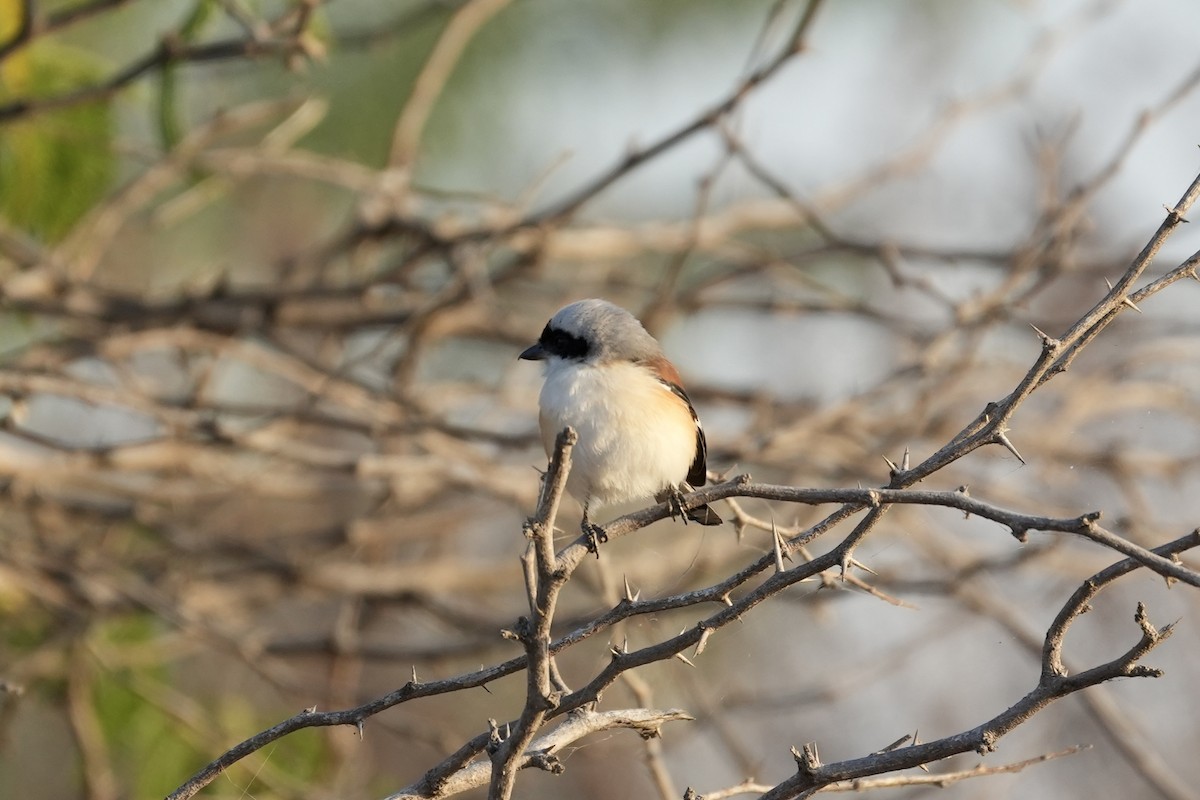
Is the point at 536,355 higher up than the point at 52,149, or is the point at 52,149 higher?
the point at 52,149

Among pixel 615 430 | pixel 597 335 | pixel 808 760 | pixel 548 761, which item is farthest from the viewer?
pixel 597 335

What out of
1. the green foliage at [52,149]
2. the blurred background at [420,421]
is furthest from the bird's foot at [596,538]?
the green foliage at [52,149]

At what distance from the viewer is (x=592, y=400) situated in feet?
11.4

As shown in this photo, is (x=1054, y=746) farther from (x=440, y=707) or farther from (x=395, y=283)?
(x=440, y=707)

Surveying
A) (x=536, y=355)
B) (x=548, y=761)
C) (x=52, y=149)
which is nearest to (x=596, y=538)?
(x=548, y=761)

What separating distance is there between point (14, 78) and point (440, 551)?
3.28m

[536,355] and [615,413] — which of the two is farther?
[536,355]

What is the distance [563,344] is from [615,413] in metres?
0.44

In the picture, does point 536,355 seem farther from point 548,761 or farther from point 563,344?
point 548,761

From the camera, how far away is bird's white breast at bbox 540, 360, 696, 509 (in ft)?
11.3

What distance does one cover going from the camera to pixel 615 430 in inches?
136

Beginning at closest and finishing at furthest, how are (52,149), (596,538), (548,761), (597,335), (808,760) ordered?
1. (808,760)
2. (548,761)
3. (596,538)
4. (597,335)
5. (52,149)

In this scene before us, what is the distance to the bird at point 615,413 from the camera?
3.46m

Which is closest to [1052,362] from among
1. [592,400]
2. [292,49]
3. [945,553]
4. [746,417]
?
[592,400]
